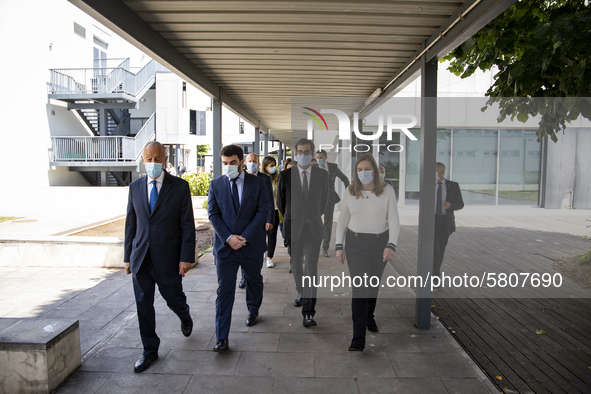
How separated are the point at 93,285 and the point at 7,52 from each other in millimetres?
16019

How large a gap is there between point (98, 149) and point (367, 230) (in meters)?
22.1

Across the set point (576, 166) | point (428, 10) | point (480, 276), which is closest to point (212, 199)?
point (428, 10)

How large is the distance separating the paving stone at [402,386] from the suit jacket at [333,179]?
6.05ft

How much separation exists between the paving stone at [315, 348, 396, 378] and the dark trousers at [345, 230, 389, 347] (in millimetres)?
137

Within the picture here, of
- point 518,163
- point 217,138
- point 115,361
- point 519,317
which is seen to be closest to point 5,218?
point 217,138

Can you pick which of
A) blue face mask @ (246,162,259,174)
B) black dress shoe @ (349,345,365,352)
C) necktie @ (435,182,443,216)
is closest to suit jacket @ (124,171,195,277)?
black dress shoe @ (349,345,365,352)

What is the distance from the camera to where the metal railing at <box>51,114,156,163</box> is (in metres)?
21.7

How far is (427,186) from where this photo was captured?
4387 millimetres

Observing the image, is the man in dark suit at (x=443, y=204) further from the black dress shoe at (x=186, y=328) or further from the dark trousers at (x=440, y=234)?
the black dress shoe at (x=186, y=328)

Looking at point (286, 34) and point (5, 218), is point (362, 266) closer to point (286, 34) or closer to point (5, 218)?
point (286, 34)

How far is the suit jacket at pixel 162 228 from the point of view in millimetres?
3531

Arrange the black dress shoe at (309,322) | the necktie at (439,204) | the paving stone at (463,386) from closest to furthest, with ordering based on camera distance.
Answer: the paving stone at (463,386) < the black dress shoe at (309,322) < the necktie at (439,204)

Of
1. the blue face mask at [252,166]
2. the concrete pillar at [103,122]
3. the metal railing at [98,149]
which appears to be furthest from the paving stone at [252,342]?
the concrete pillar at [103,122]

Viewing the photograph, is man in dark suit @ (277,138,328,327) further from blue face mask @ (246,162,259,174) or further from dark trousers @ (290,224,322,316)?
blue face mask @ (246,162,259,174)
